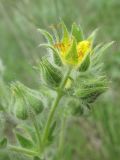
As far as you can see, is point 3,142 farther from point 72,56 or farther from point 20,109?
point 72,56

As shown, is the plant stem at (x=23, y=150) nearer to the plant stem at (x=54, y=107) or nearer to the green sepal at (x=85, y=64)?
the plant stem at (x=54, y=107)

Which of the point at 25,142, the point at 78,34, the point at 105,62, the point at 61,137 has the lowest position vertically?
the point at 25,142

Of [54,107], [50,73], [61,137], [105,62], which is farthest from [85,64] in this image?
[105,62]

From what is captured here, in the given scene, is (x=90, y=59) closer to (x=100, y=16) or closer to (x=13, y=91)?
(x=13, y=91)

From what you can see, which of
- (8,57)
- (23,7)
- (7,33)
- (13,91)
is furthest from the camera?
(7,33)

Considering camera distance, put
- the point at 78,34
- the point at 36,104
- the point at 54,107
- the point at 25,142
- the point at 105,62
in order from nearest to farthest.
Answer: the point at 78,34, the point at 54,107, the point at 36,104, the point at 25,142, the point at 105,62

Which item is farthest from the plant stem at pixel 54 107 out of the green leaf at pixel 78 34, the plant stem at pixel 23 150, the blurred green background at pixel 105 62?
the blurred green background at pixel 105 62

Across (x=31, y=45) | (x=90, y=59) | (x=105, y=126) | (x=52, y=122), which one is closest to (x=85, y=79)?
(x=90, y=59)
